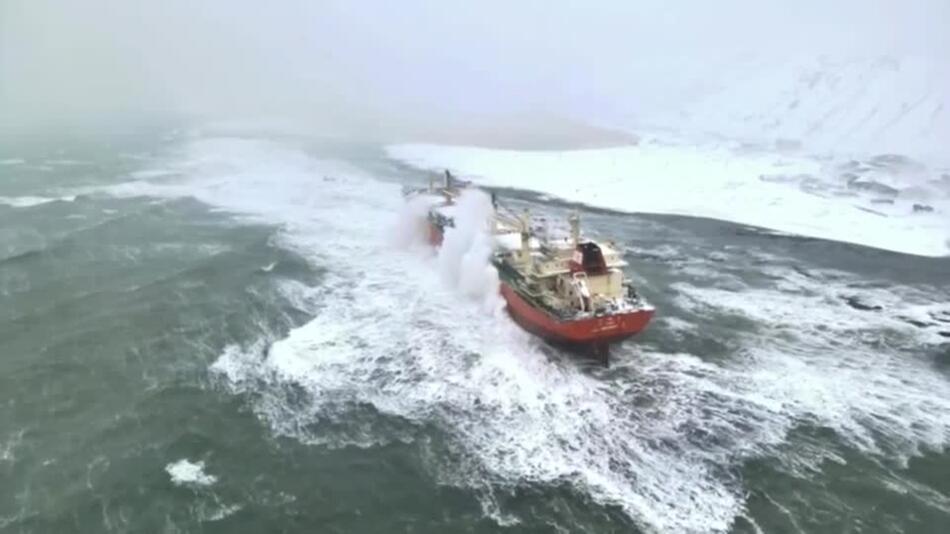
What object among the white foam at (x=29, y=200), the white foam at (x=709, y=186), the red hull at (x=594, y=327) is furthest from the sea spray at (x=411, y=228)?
the white foam at (x=29, y=200)

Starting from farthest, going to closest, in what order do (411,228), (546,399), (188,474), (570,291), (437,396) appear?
1. (411,228)
2. (570,291)
3. (437,396)
4. (546,399)
5. (188,474)

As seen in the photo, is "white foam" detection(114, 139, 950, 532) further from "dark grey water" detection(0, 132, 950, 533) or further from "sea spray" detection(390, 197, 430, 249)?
"sea spray" detection(390, 197, 430, 249)

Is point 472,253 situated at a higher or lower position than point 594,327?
lower

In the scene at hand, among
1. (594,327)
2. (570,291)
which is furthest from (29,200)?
(594,327)

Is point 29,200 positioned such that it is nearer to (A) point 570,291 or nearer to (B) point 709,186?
(A) point 570,291

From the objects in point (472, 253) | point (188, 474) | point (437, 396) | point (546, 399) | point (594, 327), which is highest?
point (594, 327)

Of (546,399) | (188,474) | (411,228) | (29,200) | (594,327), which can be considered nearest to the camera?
(188,474)

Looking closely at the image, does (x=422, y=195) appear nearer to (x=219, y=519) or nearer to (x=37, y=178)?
(x=219, y=519)

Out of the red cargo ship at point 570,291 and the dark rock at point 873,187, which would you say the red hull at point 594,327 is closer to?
the red cargo ship at point 570,291
